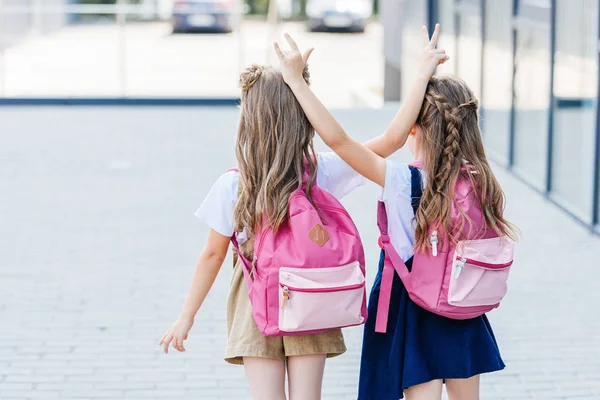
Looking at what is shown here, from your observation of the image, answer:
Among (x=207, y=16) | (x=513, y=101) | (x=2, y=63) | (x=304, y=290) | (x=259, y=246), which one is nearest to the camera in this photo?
(x=304, y=290)

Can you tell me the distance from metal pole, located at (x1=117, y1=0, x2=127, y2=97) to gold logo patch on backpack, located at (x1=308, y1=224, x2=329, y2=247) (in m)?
14.8

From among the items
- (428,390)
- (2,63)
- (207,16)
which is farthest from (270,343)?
(207,16)

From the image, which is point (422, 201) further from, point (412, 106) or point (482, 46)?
point (482, 46)

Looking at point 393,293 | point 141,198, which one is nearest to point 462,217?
point 393,293

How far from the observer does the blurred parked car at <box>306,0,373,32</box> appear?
28250mm

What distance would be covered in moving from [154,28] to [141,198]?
10.4 metres

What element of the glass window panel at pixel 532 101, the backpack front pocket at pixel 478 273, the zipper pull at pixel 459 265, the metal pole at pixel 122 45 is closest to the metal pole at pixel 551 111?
the glass window panel at pixel 532 101

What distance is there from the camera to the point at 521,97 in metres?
10.0

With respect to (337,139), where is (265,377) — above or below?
below

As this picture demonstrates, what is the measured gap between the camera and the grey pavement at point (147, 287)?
4840 mm

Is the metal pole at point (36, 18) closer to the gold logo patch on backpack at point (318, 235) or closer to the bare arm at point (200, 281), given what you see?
the bare arm at point (200, 281)

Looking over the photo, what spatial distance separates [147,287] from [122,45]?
38.9 feet

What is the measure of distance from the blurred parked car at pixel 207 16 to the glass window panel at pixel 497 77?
751cm

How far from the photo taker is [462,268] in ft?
9.82
